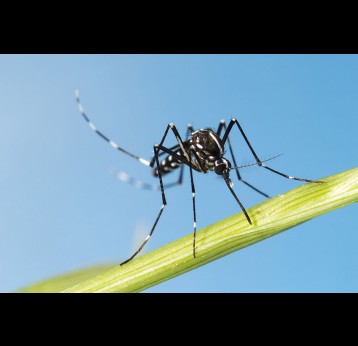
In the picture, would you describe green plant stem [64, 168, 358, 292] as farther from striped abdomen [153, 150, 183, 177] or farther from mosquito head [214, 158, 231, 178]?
striped abdomen [153, 150, 183, 177]

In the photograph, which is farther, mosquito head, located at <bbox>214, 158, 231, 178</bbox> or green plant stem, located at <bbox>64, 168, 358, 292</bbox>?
mosquito head, located at <bbox>214, 158, 231, 178</bbox>

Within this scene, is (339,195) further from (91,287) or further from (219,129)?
(219,129)

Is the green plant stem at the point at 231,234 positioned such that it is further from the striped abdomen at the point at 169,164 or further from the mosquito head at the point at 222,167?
the striped abdomen at the point at 169,164

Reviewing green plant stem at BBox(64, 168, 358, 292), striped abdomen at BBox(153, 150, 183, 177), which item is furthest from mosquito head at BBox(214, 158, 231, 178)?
green plant stem at BBox(64, 168, 358, 292)

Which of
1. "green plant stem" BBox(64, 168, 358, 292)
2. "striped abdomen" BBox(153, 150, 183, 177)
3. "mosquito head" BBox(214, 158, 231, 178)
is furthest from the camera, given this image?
"striped abdomen" BBox(153, 150, 183, 177)

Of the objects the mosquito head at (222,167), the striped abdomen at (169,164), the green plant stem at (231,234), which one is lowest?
the green plant stem at (231,234)

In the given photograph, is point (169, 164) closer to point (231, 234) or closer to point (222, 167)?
point (222, 167)

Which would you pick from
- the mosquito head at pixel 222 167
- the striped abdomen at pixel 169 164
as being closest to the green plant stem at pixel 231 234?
the mosquito head at pixel 222 167
